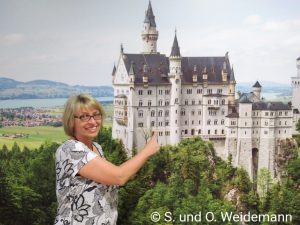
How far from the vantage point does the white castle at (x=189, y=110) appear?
10094 millimetres

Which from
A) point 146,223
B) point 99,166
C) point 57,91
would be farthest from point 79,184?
point 57,91

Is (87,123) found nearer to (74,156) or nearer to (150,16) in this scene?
(74,156)

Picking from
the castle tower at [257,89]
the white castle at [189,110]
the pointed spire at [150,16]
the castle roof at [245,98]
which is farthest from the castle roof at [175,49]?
the castle tower at [257,89]

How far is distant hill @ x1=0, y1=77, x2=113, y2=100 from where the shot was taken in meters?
9.33

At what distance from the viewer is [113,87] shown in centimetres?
1016

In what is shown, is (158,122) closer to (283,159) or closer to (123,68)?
(123,68)

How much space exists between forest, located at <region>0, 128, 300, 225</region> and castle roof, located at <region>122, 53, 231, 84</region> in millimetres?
1475

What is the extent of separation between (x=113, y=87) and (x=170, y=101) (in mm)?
1312

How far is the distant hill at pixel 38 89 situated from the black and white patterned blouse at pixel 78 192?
7.79m

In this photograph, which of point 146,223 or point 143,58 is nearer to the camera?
point 146,223

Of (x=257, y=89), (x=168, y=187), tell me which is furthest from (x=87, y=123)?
(x=257, y=89)

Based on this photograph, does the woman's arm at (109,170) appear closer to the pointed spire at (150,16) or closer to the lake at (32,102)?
the lake at (32,102)

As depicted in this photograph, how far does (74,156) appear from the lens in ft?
4.88

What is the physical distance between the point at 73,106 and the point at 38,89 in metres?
8.32
